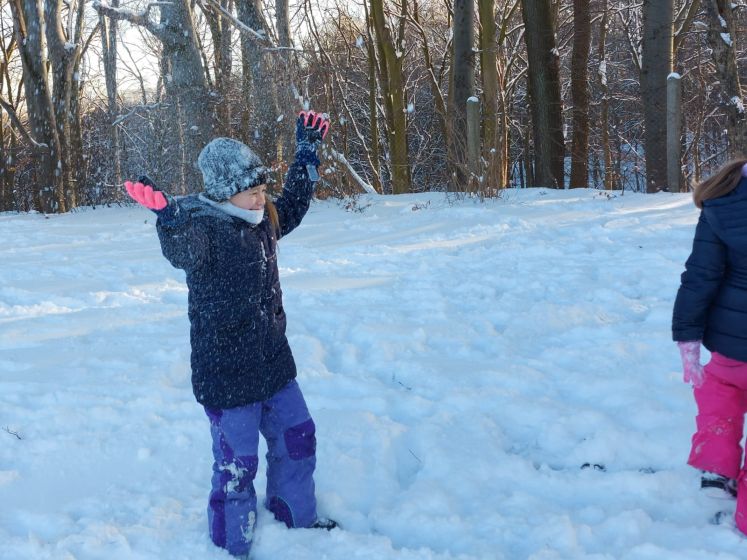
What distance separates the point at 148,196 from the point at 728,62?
30.0 feet

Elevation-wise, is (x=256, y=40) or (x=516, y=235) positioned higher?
(x=256, y=40)

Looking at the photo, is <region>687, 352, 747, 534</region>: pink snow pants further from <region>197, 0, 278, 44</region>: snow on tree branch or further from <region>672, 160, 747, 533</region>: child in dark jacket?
<region>197, 0, 278, 44</region>: snow on tree branch

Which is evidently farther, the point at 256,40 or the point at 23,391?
the point at 256,40

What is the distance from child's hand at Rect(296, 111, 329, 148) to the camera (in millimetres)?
2916

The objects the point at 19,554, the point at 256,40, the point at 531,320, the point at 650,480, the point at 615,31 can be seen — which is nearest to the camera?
the point at 19,554

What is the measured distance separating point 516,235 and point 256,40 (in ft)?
21.7

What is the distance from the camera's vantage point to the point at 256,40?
11.9 meters

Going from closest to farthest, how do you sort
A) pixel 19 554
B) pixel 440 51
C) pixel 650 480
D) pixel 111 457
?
pixel 19 554 < pixel 650 480 < pixel 111 457 < pixel 440 51

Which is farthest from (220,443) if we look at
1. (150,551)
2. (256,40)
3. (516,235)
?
(256,40)

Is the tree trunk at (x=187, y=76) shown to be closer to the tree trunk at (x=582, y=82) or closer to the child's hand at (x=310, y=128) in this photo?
the tree trunk at (x=582, y=82)

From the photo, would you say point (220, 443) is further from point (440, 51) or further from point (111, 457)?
point (440, 51)

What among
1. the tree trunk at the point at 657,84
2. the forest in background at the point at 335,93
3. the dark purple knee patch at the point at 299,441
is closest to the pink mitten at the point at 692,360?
the dark purple knee patch at the point at 299,441

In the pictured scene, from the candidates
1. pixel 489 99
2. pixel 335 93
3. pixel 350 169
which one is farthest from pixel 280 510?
pixel 335 93

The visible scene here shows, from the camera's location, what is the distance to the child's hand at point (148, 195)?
2.19 m
